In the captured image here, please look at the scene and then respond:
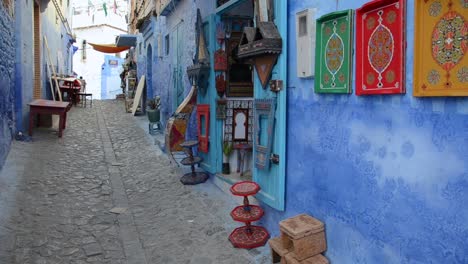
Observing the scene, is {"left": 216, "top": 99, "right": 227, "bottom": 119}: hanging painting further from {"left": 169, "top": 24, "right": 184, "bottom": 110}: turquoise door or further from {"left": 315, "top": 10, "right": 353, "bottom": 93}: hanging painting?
{"left": 315, "top": 10, "right": 353, "bottom": 93}: hanging painting

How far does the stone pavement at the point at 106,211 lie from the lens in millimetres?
4164

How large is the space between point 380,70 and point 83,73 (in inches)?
1310

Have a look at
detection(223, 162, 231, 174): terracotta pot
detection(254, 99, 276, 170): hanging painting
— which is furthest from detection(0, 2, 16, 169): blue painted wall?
detection(254, 99, 276, 170): hanging painting

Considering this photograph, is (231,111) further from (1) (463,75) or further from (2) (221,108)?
(1) (463,75)

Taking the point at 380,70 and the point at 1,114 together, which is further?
the point at 1,114

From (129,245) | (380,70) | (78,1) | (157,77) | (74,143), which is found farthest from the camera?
(78,1)

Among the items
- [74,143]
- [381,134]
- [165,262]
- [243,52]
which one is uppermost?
[243,52]

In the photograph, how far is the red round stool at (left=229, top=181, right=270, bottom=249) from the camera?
4227 mm

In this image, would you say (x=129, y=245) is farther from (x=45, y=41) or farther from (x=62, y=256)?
(x=45, y=41)

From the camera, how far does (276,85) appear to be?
4.11 metres

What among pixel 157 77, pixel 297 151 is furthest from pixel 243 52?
pixel 157 77

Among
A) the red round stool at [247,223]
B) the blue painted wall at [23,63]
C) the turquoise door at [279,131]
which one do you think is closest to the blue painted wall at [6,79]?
the blue painted wall at [23,63]

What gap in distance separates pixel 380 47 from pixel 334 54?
0.52m

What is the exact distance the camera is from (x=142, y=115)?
15.1m
